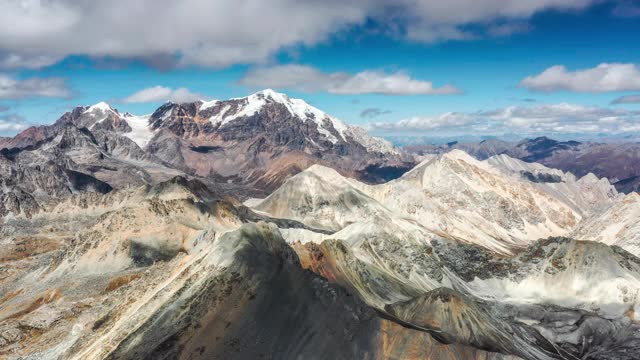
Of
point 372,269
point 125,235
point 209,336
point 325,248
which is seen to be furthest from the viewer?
point 125,235

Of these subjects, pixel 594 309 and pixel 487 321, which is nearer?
pixel 487 321

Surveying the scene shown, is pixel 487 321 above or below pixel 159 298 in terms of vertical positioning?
below

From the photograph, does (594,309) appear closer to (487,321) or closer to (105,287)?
(487,321)

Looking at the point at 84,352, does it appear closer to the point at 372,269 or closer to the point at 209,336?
the point at 209,336

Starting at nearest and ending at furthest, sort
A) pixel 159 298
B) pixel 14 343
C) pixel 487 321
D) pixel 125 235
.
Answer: pixel 159 298 → pixel 14 343 → pixel 487 321 → pixel 125 235

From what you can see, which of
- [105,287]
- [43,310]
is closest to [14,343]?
[43,310]

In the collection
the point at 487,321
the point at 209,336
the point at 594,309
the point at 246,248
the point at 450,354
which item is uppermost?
the point at 246,248

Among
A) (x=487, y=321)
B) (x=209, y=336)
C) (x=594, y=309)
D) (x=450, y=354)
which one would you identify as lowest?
(x=594, y=309)

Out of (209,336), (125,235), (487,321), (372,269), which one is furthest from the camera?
(125,235)

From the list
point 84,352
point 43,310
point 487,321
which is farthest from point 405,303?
point 43,310
